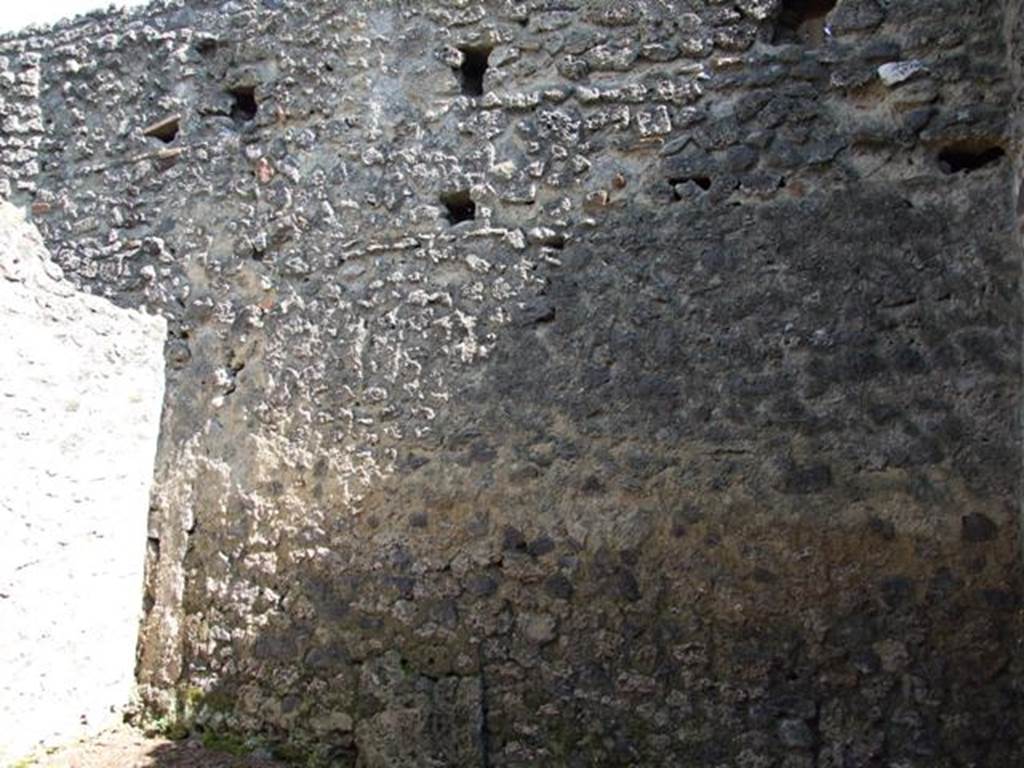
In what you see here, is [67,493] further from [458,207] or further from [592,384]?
[592,384]

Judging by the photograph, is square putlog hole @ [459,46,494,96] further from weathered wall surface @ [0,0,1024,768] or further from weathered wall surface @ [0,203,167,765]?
weathered wall surface @ [0,203,167,765]

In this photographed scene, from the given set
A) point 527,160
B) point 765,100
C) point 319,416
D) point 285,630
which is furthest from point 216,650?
point 765,100

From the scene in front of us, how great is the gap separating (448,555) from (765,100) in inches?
92.6

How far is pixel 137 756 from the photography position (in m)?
5.08

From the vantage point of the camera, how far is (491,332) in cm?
505

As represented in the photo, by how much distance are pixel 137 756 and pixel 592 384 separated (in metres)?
2.62

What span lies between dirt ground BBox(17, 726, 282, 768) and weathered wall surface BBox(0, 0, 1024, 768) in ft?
0.57

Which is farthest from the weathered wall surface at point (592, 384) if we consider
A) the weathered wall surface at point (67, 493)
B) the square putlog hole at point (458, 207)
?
the weathered wall surface at point (67, 493)

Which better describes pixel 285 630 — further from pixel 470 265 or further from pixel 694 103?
pixel 694 103

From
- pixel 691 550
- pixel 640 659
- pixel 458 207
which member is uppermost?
pixel 458 207

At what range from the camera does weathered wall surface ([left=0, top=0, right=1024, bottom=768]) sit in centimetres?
423

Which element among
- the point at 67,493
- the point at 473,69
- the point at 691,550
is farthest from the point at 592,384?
the point at 67,493

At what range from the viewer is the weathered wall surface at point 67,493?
5004 mm

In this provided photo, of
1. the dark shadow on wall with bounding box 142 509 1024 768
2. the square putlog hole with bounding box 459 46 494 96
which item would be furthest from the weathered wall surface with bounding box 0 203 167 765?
the square putlog hole with bounding box 459 46 494 96
